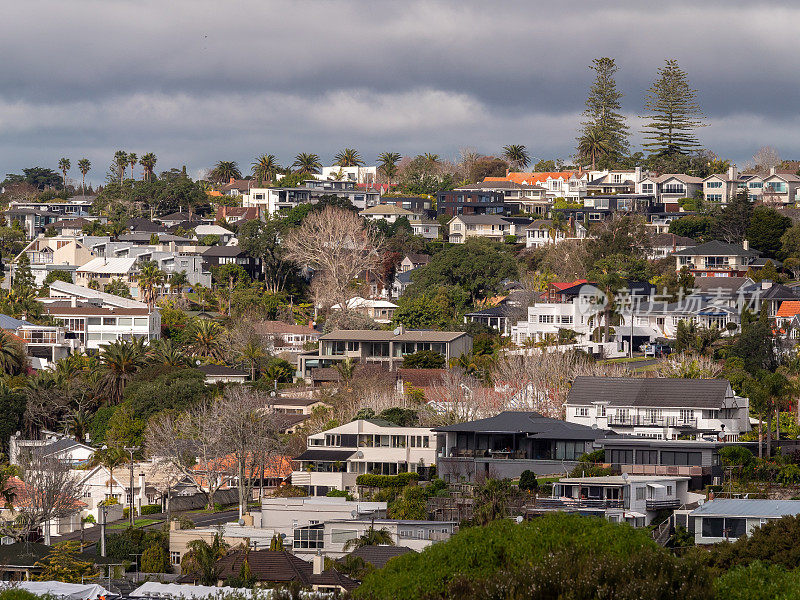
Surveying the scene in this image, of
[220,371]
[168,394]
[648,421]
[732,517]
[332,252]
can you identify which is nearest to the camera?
[732,517]

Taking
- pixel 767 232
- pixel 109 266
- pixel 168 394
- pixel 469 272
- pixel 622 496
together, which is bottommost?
pixel 622 496

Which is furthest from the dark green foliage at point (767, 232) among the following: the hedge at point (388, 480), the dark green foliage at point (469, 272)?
the hedge at point (388, 480)

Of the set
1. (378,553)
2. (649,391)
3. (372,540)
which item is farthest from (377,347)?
(378,553)

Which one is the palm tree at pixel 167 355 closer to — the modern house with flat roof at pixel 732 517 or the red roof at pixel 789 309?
the red roof at pixel 789 309

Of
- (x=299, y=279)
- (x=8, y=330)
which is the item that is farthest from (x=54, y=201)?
(x=8, y=330)

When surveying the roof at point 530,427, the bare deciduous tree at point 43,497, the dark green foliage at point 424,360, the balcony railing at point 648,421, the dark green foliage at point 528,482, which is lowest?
the bare deciduous tree at point 43,497

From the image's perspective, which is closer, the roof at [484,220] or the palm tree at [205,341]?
the palm tree at [205,341]

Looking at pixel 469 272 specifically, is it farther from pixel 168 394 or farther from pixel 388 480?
pixel 388 480
